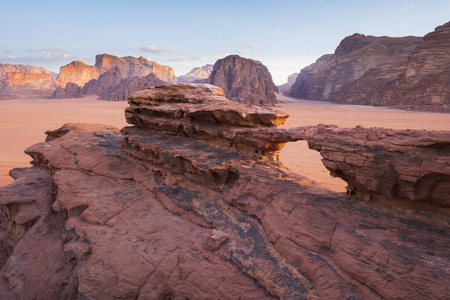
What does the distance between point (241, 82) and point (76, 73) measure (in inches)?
3079

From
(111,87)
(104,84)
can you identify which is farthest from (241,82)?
(104,84)

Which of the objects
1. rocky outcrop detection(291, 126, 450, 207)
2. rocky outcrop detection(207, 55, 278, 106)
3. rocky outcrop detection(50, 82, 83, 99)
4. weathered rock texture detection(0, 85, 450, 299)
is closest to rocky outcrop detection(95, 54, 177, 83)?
rocky outcrop detection(50, 82, 83, 99)

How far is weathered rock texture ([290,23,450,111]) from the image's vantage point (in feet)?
127

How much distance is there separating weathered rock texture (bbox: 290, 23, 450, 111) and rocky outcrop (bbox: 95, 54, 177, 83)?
258ft

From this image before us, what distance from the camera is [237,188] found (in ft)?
16.2

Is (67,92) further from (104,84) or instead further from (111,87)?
(111,87)

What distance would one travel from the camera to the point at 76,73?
99625 millimetres

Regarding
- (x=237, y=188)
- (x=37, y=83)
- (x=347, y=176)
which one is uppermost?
(x=37, y=83)

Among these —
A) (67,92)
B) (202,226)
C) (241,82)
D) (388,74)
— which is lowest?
(202,226)

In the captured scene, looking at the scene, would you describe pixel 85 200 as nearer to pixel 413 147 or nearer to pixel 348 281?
pixel 348 281

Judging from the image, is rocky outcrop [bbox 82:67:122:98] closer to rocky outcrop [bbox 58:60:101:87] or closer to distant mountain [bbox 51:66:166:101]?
distant mountain [bbox 51:66:166:101]

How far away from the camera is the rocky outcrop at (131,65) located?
107 m

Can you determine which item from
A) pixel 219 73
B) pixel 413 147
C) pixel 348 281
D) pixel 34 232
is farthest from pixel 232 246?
pixel 219 73

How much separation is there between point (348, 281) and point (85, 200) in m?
5.39
